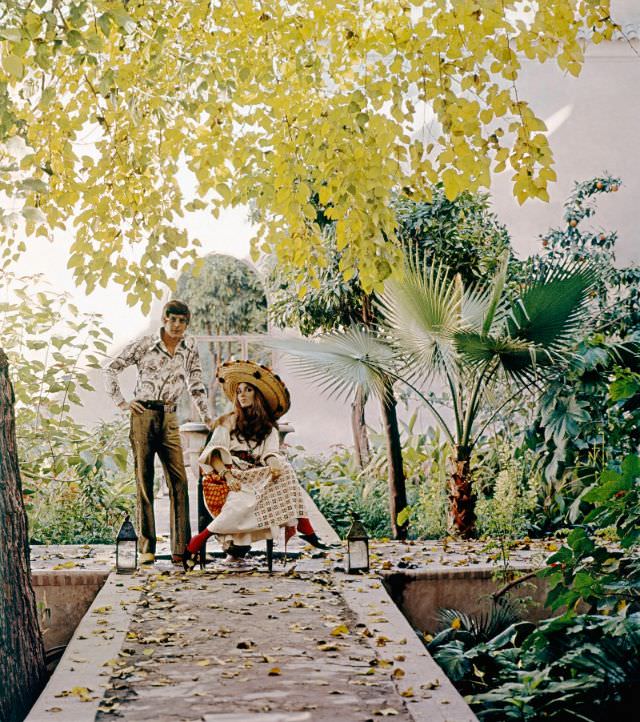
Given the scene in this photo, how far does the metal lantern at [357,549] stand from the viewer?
19.7ft

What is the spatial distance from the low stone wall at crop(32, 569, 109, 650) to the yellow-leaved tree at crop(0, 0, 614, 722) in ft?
4.89

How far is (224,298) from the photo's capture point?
16.1 metres

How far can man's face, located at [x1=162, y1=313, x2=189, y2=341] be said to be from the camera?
6.45 meters

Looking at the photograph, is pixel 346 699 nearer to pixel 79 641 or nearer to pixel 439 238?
pixel 79 641

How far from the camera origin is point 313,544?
6.84m

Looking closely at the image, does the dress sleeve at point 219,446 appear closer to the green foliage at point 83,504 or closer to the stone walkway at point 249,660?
the stone walkway at point 249,660

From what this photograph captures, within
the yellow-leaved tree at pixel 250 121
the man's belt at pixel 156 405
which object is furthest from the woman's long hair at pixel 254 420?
the yellow-leaved tree at pixel 250 121

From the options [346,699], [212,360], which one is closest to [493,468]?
[346,699]

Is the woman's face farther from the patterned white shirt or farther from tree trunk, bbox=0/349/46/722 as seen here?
tree trunk, bbox=0/349/46/722

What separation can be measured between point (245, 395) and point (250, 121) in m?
1.80

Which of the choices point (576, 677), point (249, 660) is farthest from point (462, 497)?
point (249, 660)

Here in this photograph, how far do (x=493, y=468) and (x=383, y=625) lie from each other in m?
4.09

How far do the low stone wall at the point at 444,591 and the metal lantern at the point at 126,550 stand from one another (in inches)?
57.5

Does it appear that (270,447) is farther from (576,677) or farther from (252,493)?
(576,677)
